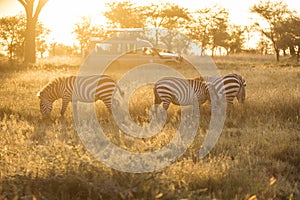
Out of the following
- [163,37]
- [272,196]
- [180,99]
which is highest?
[163,37]

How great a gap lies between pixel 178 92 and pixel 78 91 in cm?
235

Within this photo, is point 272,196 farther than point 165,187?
Yes

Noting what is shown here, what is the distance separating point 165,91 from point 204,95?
0.97m

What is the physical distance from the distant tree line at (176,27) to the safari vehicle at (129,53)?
20.4 ft

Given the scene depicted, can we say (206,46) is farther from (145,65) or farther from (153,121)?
(153,121)

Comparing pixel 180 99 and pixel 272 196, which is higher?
pixel 180 99

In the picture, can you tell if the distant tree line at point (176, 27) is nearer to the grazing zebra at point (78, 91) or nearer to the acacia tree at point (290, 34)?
the acacia tree at point (290, 34)

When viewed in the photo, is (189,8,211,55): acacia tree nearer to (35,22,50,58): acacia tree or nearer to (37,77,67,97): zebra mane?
(35,22,50,58): acacia tree

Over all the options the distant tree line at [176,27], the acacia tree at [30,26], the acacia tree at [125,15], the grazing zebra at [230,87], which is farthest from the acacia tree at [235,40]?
the grazing zebra at [230,87]

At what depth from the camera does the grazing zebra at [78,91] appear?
10695 mm

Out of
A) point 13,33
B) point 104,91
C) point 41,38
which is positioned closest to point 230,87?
point 104,91

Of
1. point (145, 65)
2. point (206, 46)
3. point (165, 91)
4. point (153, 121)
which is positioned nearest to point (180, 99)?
point (165, 91)

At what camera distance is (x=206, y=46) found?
62.9 meters

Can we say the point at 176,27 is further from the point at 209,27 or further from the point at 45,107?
the point at 45,107
